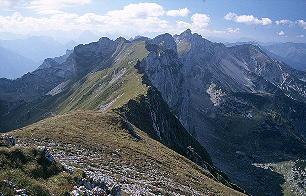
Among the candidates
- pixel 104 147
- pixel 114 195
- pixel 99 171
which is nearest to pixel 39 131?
pixel 104 147

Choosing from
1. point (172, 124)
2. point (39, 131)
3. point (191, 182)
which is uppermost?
point (39, 131)

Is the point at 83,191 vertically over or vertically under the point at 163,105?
over

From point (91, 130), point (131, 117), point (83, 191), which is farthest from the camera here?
point (131, 117)

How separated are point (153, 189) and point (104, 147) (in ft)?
49.8

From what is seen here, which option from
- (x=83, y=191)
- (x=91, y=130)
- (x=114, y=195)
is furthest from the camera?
(x=91, y=130)

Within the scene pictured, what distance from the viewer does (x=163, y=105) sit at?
146750 millimetres

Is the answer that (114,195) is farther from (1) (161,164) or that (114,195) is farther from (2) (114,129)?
(2) (114,129)

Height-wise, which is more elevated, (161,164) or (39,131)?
(39,131)

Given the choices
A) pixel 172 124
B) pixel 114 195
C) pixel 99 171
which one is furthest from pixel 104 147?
pixel 172 124

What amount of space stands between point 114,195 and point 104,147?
81.0 ft

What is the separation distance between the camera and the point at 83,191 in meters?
23.1

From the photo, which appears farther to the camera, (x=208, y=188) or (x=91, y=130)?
(x=91, y=130)

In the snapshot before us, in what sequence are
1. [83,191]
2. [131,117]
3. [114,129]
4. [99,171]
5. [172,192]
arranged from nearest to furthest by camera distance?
[83,191] < [99,171] < [172,192] < [114,129] < [131,117]

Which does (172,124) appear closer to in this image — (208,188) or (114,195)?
(208,188)
